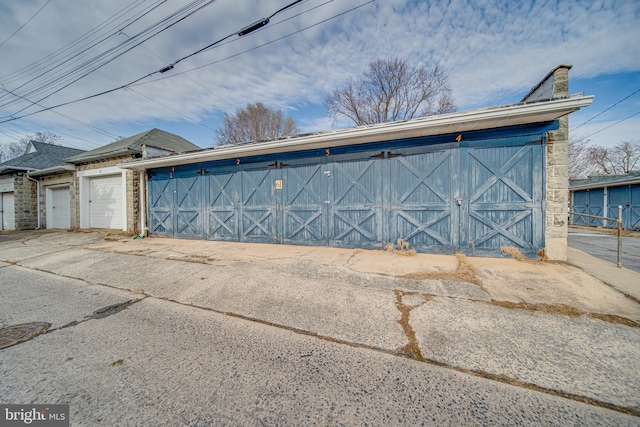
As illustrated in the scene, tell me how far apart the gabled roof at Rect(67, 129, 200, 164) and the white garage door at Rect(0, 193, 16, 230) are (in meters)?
6.68

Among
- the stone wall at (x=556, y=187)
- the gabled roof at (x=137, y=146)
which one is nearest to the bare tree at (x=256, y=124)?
the gabled roof at (x=137, y=146)

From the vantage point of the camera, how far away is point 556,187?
454 cm

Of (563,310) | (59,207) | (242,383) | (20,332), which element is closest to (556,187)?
(563,310)

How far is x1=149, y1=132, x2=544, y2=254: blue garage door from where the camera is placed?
4.77 metres

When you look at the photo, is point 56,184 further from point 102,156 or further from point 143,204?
point 143,204

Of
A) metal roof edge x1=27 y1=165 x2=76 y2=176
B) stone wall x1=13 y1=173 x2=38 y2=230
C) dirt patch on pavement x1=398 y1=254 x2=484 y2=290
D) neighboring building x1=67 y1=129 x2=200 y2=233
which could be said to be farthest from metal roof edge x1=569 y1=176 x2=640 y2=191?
stone wall x1=13 y1=173 x2=38 y2=230

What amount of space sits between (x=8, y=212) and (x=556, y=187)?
2478 centimetres

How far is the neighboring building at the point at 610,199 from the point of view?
12.2 metres

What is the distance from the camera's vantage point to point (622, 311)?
270 cm

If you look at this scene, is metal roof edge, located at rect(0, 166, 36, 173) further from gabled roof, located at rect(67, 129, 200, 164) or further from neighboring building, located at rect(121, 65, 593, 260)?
neighboring building, located at rect(121, 65, 593, 260)

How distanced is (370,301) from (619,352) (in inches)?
90.3

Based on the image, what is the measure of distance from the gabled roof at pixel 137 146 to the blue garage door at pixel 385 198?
3811mm

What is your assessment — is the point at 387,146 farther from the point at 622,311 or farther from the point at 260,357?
the point at 260,357

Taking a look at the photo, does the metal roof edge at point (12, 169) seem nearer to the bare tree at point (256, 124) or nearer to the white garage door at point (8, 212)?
the white garage door at point (8, 212)
